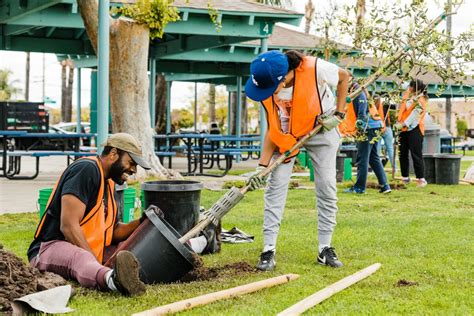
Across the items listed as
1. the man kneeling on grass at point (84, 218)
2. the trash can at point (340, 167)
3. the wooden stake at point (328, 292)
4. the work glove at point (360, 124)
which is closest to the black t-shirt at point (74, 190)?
the man kneeling on grass at point (84, 218)

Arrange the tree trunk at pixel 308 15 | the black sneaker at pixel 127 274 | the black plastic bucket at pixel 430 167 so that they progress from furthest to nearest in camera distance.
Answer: the tree trunk at pixel 308 15 < the black plastic bucket at pixel 430 167 < the black sneaker at pixel 127 274

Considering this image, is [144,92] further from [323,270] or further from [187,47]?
[323,270]

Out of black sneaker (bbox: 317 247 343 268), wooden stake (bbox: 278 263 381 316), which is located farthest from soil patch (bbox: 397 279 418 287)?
black sneaker (bbox: 317 247 343 268)

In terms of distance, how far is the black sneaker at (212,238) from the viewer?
655 cm

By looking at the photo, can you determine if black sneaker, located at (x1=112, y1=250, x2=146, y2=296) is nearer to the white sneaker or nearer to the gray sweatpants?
the gray sweatpants

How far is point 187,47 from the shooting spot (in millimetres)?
19234

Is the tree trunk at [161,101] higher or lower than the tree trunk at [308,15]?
lower

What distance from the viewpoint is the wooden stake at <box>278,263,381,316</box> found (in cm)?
450

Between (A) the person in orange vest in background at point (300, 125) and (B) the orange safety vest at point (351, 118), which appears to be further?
(B) the orange safety vest at point (351, 118)

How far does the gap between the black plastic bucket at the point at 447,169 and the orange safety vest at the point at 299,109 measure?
8.86m

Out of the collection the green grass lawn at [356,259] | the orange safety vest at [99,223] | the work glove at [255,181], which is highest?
the work glove at [255,181]

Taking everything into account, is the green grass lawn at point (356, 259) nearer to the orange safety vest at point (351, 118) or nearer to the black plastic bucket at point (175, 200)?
the black plastic bucket at point (175, 200)

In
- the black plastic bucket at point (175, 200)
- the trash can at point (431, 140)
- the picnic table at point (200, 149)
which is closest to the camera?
the black plastic bucket at point (175, 200)

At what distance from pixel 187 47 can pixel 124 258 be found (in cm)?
1488
